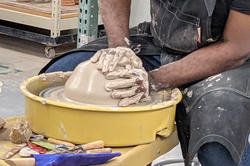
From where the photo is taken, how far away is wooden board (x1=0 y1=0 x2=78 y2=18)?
4.37 metres

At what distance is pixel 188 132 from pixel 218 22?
0.36 metres

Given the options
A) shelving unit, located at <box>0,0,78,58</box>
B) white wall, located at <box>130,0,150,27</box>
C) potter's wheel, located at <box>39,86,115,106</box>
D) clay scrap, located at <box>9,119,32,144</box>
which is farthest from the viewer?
white wall, located at <box>130,0,150,27</box>

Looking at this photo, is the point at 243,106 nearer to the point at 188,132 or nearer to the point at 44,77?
→ the point at 188,132

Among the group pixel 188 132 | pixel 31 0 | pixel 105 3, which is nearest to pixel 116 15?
pixel 105 3

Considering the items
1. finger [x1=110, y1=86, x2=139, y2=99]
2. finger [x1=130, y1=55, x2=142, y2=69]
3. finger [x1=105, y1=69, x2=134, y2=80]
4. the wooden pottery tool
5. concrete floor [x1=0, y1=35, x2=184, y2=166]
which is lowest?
concrete floor [x1=0, y1=35, x2=184, y2=166]

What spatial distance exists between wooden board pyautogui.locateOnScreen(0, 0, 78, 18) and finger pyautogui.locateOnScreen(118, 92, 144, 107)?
10.3 feet

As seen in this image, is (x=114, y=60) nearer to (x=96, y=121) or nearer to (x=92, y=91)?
(x=92, y=91)

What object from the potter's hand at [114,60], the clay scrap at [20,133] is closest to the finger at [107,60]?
the potter's hand at [114,60]

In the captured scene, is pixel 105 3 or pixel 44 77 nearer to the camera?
pixel 44 77

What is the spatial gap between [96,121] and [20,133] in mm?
204

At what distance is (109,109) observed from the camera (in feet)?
3.93

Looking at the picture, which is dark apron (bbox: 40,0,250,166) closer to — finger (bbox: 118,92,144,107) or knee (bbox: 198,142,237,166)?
knee (bbox: 198,142,237,166)

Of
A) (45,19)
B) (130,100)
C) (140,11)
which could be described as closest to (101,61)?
(130,100)

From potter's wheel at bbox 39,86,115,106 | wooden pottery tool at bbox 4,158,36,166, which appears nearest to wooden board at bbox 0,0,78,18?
potter's wheel at bbox 39,86,115,106
